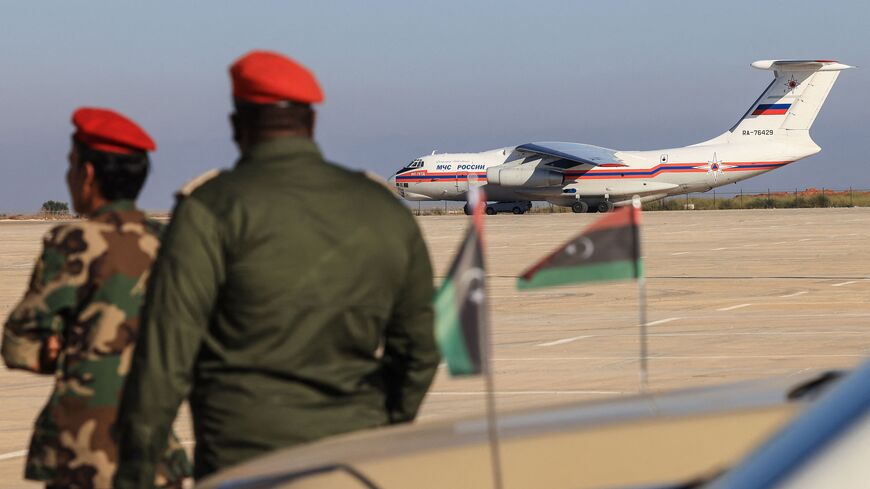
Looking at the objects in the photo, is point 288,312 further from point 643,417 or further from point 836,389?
point 836,389

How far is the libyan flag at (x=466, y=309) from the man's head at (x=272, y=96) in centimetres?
78

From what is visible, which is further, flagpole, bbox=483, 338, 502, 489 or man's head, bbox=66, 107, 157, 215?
man's head, bbox=66, 107, 157, 215

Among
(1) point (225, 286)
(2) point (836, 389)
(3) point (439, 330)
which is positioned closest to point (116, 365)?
(1) point (225, 286)

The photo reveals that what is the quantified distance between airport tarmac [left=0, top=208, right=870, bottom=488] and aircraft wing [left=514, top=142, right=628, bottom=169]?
31.3 metres

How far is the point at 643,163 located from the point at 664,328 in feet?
167

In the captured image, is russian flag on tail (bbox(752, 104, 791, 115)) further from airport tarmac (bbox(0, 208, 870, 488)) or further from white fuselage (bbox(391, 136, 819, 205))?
airport tarmac (bbox(0, 208, 870, 488))

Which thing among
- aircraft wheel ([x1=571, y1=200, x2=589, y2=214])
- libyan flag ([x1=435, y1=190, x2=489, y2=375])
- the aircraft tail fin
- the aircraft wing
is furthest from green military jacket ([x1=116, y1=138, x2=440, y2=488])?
the aircraft tail fin

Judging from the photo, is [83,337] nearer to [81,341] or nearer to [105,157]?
[81,341]

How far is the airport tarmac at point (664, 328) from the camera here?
1115 centimetres

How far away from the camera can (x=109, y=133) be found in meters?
4.44

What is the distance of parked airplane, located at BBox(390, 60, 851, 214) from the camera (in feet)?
217

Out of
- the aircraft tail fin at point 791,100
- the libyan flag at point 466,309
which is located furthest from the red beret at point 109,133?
the aircraft tail fin at point 791,100

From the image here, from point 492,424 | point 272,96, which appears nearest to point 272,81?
point 272,96

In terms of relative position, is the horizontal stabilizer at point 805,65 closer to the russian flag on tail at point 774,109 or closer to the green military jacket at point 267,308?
the russian flag on tail at point 774,109
